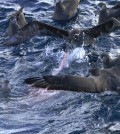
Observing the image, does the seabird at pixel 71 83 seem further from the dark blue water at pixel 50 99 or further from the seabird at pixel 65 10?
the seabird at pixel 65 10

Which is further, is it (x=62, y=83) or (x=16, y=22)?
→ (x=16, y=22)

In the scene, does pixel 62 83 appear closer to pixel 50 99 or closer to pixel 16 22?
pixel 50 99

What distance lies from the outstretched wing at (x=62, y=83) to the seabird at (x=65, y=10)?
5.50 m

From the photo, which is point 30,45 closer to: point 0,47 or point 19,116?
point 0,47

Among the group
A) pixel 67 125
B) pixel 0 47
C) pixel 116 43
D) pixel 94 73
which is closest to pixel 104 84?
pixel 94 73

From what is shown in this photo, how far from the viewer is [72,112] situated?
11734 millimetres

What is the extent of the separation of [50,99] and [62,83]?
50.3 inches

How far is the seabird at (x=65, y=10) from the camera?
16.6 metres

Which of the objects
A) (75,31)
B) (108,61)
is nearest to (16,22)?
(75,31)

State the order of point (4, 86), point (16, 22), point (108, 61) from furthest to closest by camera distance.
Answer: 1. point (16, 22)
2. point (108, 61)
3. point (4, 86)

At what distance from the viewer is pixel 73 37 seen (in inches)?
568

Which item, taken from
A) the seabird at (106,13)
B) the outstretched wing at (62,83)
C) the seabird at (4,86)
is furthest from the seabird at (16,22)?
the outstretched wing at (62,83)

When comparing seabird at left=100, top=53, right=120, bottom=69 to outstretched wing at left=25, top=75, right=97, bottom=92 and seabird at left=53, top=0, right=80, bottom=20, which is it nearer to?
outstretched wing at left=25, top=75, right=97, bottom=92

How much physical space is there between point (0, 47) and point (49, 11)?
296cm
